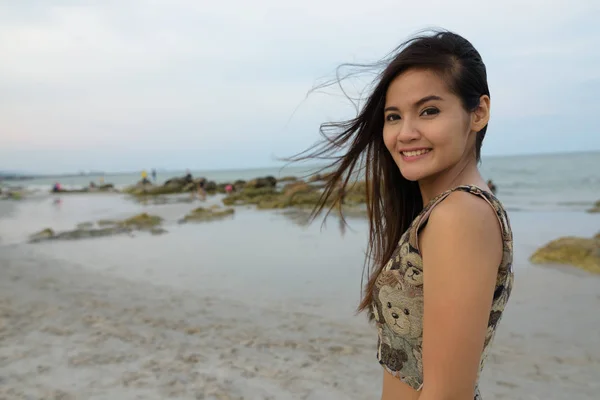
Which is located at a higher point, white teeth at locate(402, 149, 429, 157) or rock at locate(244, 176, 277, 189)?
white teeth at locate(402, 149, 429, 157)

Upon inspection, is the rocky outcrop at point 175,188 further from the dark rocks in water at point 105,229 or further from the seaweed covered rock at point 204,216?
the dark rocks in water at point 105,229

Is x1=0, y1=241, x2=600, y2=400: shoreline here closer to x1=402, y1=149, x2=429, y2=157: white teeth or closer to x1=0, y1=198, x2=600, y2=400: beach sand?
x1=0, y1=198, x2=600, y2=400: beach sand

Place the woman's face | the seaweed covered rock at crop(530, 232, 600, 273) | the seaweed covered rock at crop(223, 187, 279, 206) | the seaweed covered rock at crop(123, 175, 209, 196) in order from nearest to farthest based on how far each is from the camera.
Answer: the woman's face < the seaweed covered rock at crop(530, 232, 600, 273) < the seaweed covered rock at crop(223, 187, 279, 206) < the seaweed covered rock at crop(123, 175, 209, 196)

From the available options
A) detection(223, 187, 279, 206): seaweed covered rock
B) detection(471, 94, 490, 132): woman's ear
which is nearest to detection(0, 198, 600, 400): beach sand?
detection(471, 94, 490, 132): woman's ear

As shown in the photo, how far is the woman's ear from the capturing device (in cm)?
162

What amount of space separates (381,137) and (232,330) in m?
4.93

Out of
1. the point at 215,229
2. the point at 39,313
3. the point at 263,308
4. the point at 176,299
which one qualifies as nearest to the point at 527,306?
the point at 263,308

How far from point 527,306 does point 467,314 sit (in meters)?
6.77

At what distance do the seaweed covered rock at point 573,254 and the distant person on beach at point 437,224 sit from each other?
896 cm

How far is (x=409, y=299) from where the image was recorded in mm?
1565

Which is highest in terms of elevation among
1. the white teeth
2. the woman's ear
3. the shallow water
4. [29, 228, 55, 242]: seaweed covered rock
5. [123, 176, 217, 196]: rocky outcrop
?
the woman's ear

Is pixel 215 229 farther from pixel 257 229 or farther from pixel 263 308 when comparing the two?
pixel 263 308

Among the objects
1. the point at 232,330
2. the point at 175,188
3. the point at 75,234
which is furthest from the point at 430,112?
the point at 175,188

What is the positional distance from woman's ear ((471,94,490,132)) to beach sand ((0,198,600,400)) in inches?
139
